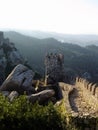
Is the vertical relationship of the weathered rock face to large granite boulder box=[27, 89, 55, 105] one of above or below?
below

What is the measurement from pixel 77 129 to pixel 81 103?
8185 millimetres

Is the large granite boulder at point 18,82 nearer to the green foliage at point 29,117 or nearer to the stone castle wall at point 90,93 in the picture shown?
the stone castle wall at point 90,93

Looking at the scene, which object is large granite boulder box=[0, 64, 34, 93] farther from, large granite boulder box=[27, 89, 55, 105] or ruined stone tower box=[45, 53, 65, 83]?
ruined stone tower box=[45, 53, 65, 83]

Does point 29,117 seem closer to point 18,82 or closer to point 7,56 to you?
point 18,82

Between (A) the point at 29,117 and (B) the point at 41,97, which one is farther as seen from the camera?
(B) the point at 41,97

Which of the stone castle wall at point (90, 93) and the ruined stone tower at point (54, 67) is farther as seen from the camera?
the ruined stone tower at point (54, 67)

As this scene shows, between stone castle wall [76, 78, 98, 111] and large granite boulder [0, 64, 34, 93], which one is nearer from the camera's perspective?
stone castle wall [76, 78, 98, 111]

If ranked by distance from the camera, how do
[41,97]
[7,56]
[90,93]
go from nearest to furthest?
1. [90,93]
2. [41,97]
3. [7,56]

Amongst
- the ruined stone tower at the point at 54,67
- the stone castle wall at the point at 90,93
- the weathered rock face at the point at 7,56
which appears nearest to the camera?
the stone castle wall at the point at 90,93

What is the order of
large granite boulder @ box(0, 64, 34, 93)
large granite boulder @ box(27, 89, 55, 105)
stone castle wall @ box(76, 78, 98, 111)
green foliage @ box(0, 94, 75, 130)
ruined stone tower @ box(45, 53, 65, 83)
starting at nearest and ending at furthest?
green foliage @ box(0, 94, 75, 130)
stone castle wall @ box(76, 78, 98, 111)
large granite boulder @ box(27, 89, 55, 105)
large granite boulder @ box(0, 64, 34, 93)
ruined stone tower @ box(45, 53, 65, 83)

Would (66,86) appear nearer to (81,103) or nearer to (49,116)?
(81,103)

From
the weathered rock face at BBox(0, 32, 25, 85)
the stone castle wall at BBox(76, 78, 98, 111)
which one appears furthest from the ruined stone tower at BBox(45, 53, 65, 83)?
the weathered rock face at BBox(0, 32, 25, 85)

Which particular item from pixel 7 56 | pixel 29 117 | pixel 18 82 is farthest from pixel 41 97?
pixel 7 56

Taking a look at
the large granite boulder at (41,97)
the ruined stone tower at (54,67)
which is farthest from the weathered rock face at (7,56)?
the large granite boulder at (41,97)
